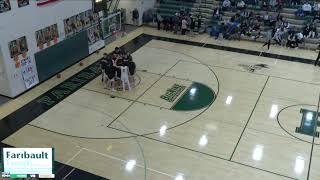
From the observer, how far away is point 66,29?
1962cm

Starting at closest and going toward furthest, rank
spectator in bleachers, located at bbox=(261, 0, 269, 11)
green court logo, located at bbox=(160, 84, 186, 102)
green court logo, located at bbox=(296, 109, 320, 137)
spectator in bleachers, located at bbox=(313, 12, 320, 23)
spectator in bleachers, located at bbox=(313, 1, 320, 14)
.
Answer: green court logo, located at bbox=(296, 109, 320, 137)
green court logo, located at bbox=(160, 84, 186, 102)
spectator in bleachers, located at bbox=(313, 12, 320, 23)
spectator in bleachers, located at bbox=(313, 1, 320, 14)
spectator in bleachers, located at bbox=(261, 0, 269, 11)

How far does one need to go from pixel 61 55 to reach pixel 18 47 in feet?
10.0

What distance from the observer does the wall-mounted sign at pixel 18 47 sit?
53.6 feet

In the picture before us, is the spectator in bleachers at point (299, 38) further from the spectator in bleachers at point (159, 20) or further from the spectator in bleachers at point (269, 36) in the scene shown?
the spectator in bleachers at point (159, 20)

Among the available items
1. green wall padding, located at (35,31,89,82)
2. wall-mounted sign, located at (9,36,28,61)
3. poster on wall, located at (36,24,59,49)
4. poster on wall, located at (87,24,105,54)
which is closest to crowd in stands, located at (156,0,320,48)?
poster on wall, located at (87,24,105,54)

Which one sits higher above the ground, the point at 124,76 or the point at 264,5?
the point at 264,5

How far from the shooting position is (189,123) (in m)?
14.8

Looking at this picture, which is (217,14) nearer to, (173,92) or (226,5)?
(226,5)

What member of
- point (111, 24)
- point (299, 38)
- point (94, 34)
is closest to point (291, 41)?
point (299, 38)

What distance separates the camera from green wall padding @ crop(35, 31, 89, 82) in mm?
18327

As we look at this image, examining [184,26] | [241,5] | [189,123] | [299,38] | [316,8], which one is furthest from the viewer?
[241,5]

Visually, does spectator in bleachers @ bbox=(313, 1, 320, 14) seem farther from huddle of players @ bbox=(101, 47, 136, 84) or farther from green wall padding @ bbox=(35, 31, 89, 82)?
green wall padding @ bbox=(35, 31, 89, 82)

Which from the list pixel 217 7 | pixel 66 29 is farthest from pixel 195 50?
pixel 66 29

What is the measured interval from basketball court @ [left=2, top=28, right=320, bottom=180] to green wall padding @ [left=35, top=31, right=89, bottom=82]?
1164 millimetres
